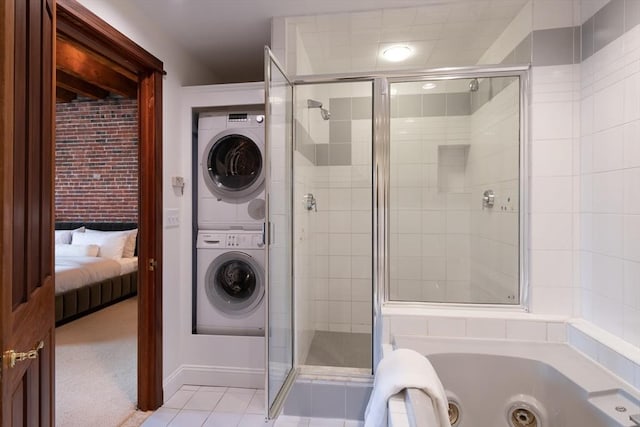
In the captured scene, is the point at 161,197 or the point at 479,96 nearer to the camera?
the point at 161,197

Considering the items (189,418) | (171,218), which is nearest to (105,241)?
(171,218)

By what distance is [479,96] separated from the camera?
2457 millimetres

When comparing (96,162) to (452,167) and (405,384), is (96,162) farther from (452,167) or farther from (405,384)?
(405,384)

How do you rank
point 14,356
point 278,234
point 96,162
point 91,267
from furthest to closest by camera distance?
point 96,162 < point 91,267 < point 278,234 < point 14,356

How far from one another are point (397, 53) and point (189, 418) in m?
2.86

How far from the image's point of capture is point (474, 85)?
2389mm

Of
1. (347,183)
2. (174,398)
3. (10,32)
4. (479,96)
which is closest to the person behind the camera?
(10,32)

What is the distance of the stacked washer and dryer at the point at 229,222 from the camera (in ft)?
8.06

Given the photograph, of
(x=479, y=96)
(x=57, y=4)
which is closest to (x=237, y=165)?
(x=57, y=4)

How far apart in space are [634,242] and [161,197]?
2.57 m

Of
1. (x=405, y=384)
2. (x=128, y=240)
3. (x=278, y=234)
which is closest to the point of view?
(x=405, y=384)

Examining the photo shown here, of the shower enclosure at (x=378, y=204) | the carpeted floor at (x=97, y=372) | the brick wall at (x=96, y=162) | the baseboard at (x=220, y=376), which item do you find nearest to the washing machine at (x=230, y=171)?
the shower enclosure at (x=378, y=204)

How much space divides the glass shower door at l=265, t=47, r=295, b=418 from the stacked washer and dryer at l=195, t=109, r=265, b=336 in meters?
0.46

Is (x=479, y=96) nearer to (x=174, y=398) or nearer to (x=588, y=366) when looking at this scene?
(x=588, y=366)
